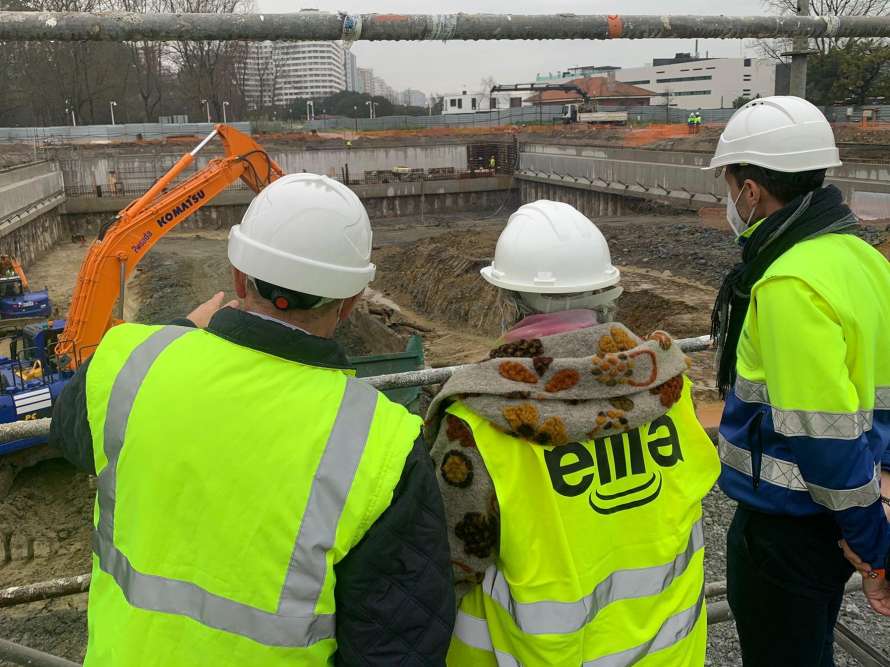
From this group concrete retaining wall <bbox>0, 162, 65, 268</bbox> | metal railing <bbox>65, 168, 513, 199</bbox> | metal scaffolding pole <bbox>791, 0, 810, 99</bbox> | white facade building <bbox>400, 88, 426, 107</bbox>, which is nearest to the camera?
metal scaffolding pole <bbox>791, 0, 810, 99</bbox>

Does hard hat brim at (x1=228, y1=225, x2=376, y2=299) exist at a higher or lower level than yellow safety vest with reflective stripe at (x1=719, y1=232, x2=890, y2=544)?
higher

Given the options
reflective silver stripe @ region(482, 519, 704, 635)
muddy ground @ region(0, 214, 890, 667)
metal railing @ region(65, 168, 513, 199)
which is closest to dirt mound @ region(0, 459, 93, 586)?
muddy ground @ region(0, 214, 890, 667)

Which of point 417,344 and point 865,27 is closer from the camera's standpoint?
point 865,27

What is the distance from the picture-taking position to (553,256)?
1.91 meters

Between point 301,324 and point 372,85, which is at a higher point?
point 372,85

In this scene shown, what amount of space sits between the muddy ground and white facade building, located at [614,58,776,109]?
57738mm

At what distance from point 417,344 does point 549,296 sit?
26.4 feet

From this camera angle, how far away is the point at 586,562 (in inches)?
67.1

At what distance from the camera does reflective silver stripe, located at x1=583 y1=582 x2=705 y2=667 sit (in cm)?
175

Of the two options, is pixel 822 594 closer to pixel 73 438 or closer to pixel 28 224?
pixel 73 438

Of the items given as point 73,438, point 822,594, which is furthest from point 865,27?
point 73,438

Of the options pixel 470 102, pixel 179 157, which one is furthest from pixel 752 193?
pixel 470 102

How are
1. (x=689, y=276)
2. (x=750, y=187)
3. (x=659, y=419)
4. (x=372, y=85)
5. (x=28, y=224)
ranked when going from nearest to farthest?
(x=659, y=419), (x=750, y=187), (x=689, y=276), (x=28, y=224), (x=372, y=85)

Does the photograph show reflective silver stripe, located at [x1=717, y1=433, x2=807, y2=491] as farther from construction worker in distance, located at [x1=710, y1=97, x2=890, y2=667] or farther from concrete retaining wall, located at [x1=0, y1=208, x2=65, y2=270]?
concrete retaining wall, located at [x1=0, y1=208, x2=65, y2=270]
